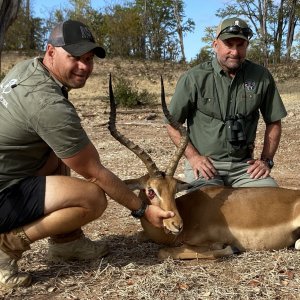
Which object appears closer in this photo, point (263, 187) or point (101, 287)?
point (101, 287)

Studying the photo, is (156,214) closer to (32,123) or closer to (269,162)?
(32,123)

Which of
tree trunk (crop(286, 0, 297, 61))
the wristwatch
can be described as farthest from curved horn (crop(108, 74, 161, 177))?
tree trunk (crop(286, 0, 297, 61))

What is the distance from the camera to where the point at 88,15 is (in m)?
35.8

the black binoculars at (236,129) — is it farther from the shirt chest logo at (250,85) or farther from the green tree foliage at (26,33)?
the green tree foliage at (26,33)

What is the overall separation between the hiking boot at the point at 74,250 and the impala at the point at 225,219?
0.57m

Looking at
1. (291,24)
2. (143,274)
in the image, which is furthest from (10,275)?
(291,24)

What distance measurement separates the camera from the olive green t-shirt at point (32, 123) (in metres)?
3.62

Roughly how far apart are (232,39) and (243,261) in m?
2.30

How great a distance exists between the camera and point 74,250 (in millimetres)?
4555

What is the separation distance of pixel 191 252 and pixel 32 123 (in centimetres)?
186

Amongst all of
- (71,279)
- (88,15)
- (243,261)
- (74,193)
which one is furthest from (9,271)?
(88,15)

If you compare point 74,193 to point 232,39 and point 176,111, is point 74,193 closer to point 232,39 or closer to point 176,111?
point 176,111

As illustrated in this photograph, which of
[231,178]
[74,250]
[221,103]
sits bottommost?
[74,250]

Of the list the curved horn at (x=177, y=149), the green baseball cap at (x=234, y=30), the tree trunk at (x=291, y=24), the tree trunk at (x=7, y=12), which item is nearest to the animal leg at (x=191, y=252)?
the curved horn at (x=177, y=149)
